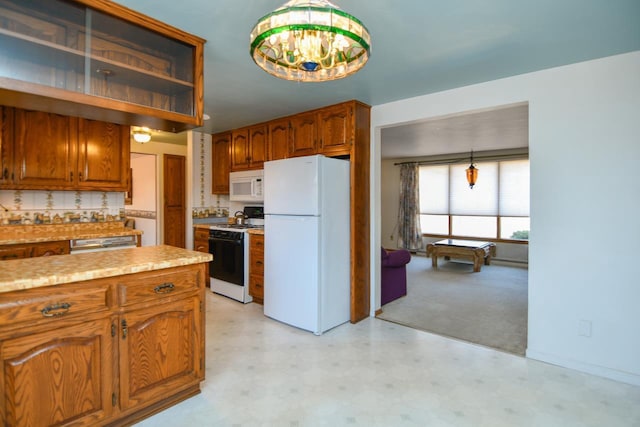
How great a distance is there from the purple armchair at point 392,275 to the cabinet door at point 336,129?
1.44m

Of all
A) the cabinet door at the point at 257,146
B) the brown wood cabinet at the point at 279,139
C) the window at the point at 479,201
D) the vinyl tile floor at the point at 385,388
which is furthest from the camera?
the window at the point at 479,201

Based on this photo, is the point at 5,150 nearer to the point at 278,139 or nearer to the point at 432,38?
the point at 278,139

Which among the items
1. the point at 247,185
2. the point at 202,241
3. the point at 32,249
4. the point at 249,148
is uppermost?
the point at 249,148

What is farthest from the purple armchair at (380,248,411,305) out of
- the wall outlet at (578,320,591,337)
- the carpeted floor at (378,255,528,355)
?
the wall outlet at (578,320,591,337)

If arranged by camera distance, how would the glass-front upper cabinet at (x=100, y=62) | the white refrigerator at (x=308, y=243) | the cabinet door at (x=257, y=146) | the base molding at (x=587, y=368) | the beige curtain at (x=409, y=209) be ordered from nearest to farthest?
the glass-front upper cabinet at (x=100, y=62)
the base molding at (x=587, y=368)
the white refrigerator at (x=308, y=243)
the cabinet door at (x=257, y=146)
the beige curtain at (x=409, y=209)

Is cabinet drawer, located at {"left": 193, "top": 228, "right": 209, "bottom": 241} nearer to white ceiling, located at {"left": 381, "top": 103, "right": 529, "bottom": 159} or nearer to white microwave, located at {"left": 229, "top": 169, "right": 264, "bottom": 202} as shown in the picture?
white microwave, located at {"left": 229, "top": 169, "right": 264, "bottom": 202}

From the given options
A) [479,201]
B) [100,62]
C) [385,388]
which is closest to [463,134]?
[479,201]

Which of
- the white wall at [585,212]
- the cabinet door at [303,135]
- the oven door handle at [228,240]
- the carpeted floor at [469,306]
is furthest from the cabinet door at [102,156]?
the white wall at [585,212]

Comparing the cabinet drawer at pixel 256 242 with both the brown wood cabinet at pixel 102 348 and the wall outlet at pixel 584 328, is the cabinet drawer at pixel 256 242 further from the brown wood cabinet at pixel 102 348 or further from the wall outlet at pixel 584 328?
the wall outlet at pixel 584 328

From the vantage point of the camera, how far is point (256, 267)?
13.0 feet

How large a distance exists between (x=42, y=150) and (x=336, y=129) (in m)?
2.87

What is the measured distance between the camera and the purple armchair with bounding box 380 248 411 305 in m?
4.06

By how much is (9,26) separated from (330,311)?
298cm

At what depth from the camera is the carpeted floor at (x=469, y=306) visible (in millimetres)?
3153
